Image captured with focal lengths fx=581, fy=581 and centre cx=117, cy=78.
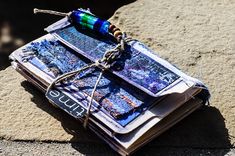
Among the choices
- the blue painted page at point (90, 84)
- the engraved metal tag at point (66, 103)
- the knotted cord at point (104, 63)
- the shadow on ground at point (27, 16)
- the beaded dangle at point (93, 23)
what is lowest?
the shadow on ground at point (27, 16)

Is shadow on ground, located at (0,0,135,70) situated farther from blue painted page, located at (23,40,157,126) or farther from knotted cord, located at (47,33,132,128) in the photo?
knotted cord, located at (47,33,132,128)

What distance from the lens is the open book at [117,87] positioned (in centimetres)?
161

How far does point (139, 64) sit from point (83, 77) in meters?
0.17

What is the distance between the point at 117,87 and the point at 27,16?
3.01 ft

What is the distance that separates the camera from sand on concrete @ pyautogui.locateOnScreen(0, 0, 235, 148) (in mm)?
1722

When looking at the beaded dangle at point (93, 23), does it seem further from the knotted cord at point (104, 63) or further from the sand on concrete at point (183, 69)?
the sand on concrete at point (183, 69)

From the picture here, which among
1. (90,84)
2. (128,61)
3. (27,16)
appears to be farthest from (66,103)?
(27,16)

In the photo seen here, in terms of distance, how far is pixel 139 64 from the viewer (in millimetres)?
1753

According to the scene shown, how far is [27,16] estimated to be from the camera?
2490 mm

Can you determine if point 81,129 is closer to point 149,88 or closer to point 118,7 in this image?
point 149,88

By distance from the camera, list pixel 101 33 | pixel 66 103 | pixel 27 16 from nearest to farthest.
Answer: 1. pixel 66 103
2. pixel 101 33
3. pixel 27 16

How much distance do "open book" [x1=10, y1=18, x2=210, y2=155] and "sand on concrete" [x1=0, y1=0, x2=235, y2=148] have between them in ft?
0.21

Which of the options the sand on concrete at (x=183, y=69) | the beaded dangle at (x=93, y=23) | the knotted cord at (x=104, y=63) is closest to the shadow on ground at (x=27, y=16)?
the sand on concrete at (x=183, y=69)

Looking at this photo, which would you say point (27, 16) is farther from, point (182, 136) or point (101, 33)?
point (182, 136)
